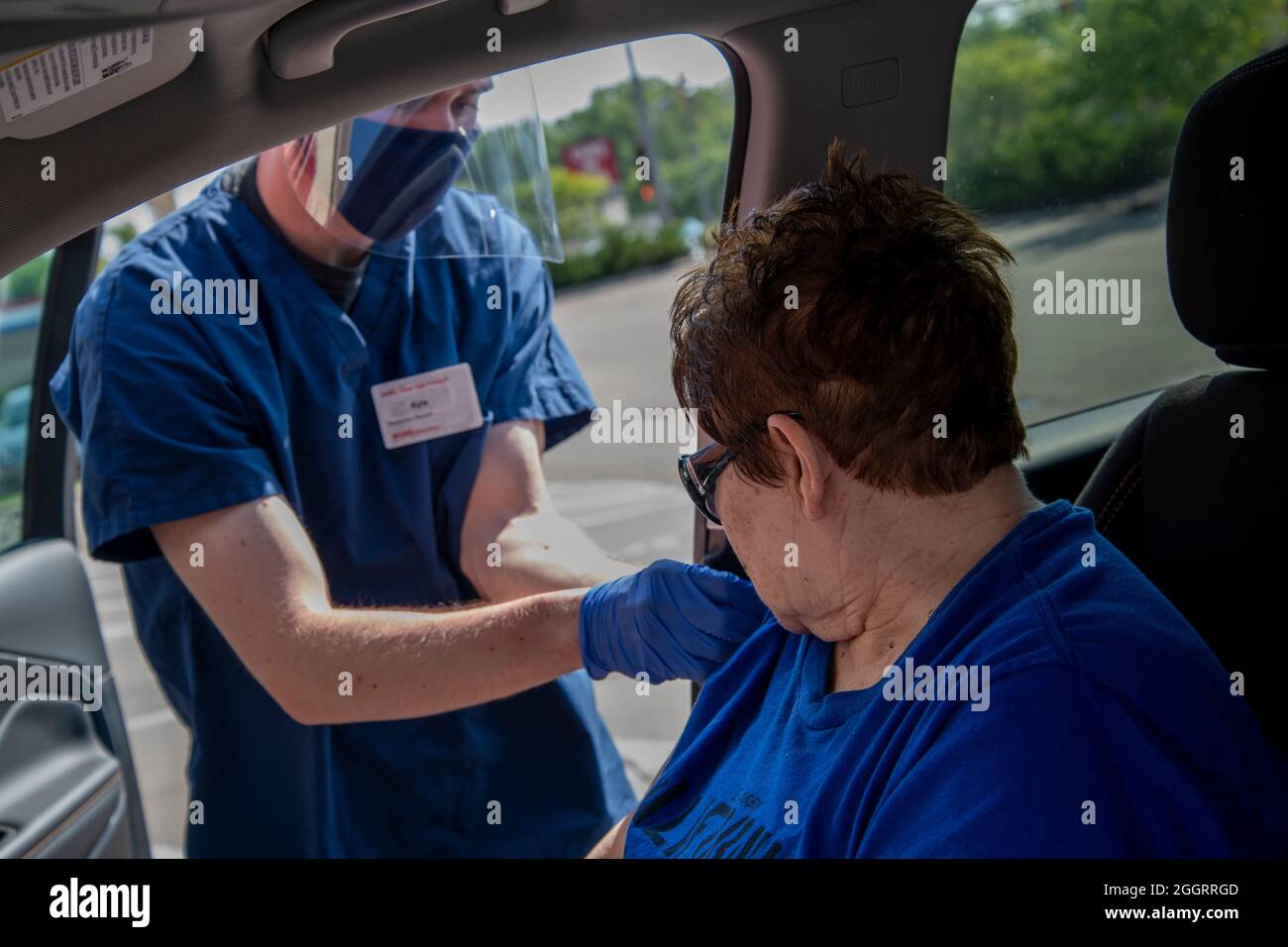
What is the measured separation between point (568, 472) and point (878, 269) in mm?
6307

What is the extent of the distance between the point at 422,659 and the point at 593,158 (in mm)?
10070

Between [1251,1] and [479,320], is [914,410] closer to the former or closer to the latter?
[479,320]

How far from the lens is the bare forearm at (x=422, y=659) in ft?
4.91

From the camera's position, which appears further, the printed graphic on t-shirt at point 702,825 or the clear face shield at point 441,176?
the clear face shield at point 441,176

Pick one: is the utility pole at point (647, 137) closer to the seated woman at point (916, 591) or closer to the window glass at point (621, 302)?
the window glass at point (621, 302)

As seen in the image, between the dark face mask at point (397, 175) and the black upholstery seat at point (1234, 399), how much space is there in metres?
0.91

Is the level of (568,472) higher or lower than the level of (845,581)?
lower

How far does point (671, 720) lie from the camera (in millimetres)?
4062

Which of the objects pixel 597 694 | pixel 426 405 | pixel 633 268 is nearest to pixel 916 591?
pixel 426 405

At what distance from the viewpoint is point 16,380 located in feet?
9.04

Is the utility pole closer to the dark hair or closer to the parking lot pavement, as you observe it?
the dark hair

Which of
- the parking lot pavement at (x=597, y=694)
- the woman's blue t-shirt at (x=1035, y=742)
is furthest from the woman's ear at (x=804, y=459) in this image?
the parking lot pavement at (x=597, y=694)

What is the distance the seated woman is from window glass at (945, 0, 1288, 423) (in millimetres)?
550
